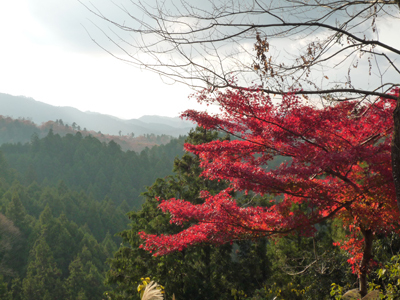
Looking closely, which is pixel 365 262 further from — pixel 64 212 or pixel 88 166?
pixel 88 166

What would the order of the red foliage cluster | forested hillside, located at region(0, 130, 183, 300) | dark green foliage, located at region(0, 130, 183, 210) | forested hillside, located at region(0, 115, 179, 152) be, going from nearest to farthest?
the red foliage cluster
forested hillside, located at region(0, 130, 183, 300)
dark green foliage, located at region(0, 130, 183, 210)
forested hillside, located at region(0, 115, 179, 152)

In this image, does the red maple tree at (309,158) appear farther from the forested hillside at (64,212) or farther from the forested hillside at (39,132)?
the forested hillside at (39,132)

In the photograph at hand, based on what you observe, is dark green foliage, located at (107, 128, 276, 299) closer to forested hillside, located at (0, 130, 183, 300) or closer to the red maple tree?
the red maple tree

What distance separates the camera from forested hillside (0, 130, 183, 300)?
23.6m

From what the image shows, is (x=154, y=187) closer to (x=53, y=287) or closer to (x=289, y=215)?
(x=289, y=215)

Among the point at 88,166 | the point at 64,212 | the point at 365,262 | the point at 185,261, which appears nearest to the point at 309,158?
the point at 365,262

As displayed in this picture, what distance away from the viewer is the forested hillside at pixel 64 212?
77.3 ft

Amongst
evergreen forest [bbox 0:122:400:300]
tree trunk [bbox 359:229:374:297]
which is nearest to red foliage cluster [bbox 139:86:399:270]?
tree trunk [bbox 359:229:374:297]

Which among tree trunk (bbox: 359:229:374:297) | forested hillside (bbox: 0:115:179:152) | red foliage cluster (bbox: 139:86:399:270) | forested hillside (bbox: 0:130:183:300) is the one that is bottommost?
forested hillside (bbox: 0:130:183:300)

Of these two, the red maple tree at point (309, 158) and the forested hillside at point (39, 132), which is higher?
the red maple tree at point (309, 158)

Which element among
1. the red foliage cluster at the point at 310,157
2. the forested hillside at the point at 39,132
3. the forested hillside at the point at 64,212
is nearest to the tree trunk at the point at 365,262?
the red foliage cluster at the point at 310,157

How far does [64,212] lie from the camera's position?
3791 cm

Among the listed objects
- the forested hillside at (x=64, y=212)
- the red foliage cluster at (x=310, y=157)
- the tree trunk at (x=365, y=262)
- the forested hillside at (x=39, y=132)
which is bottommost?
the forested hillside at (x=64, y=212)

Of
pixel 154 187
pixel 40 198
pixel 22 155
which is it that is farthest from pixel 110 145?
pixel 154 187
